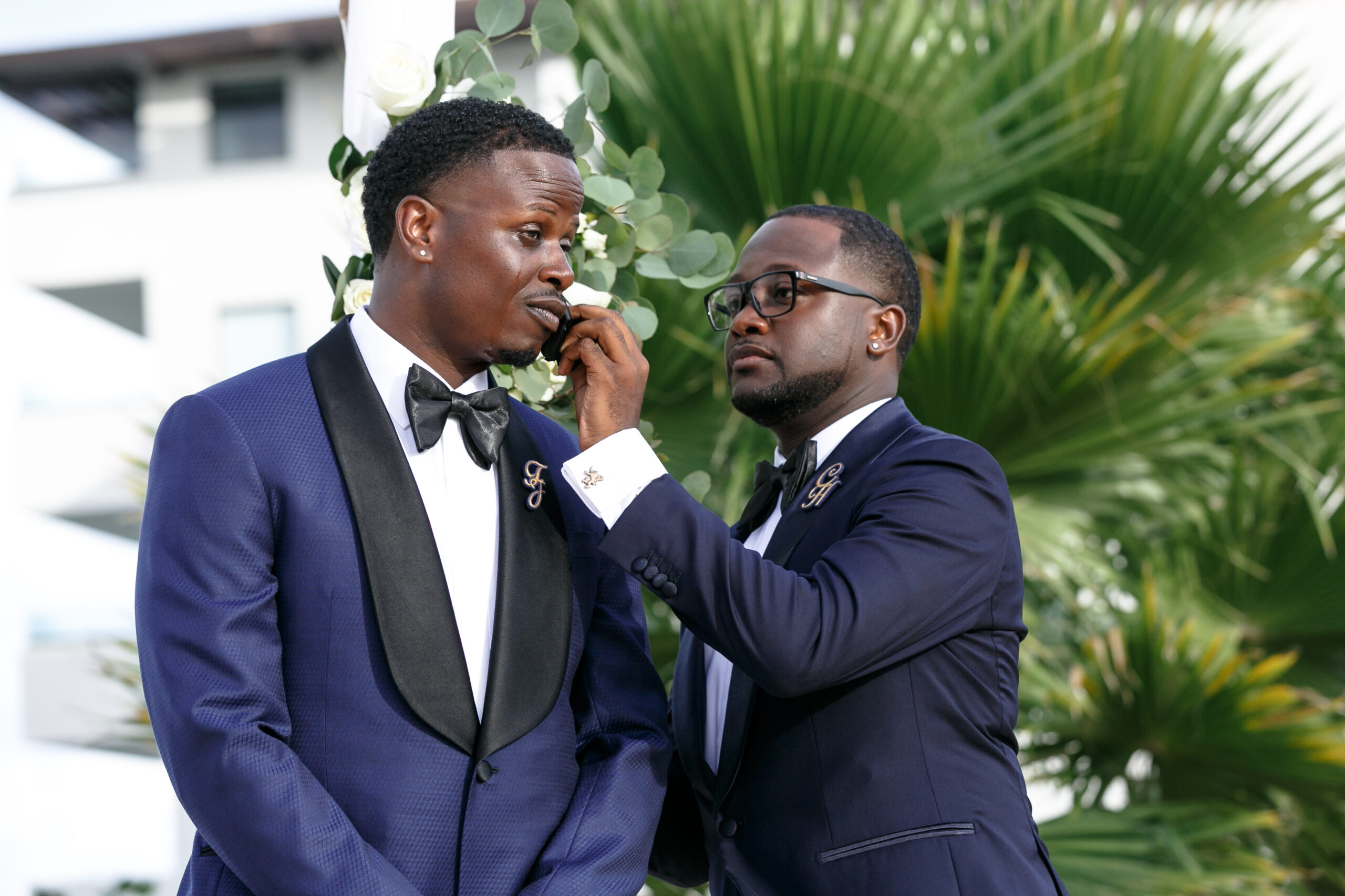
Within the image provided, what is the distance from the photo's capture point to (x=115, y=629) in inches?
587

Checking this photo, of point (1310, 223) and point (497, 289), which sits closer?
point (497, 289)

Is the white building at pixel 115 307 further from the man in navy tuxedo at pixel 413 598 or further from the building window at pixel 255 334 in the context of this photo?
the man in navy tuxedo at pixel 413 598

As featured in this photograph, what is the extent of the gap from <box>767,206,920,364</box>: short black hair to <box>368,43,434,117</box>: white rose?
812 mm

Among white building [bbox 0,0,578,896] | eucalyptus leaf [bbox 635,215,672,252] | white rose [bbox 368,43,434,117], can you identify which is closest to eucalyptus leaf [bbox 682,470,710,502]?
eucalyptus leaf [bbox 635,215,672,252]

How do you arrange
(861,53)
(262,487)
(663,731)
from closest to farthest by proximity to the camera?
(262,487), (663,731), (861,53)

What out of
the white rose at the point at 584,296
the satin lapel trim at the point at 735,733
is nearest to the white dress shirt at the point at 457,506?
the white rose at the point at 584,296

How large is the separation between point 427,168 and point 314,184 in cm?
1437

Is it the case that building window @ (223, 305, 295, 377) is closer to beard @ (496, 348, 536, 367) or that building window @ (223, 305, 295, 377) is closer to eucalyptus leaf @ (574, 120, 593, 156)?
eucalyptus leaf @ (574, 120, 593, 156)

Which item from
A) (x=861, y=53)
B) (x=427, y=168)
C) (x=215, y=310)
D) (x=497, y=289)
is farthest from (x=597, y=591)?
(x=215, y=310)

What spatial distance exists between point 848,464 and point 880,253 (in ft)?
1.75

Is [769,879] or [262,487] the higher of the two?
[262,487]

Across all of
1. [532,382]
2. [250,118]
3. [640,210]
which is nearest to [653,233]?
[640,210]

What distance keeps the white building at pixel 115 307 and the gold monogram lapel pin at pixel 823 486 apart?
485 inches

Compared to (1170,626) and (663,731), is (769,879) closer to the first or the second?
(663,731)
